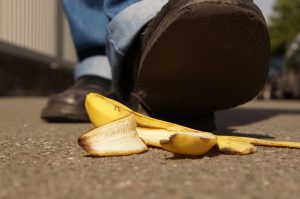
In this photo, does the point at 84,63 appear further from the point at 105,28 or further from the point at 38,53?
the point at 38,53

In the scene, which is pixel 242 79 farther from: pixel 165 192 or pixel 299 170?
pixel 165 192

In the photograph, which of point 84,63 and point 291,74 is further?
point 291,74

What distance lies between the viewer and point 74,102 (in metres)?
1.79

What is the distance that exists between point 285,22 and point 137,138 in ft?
55.5

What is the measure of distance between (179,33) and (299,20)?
16740 mm

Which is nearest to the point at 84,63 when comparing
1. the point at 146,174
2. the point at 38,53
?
the point at 146,174

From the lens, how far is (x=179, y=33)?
1.10m

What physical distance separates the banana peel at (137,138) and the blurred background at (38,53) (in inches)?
188

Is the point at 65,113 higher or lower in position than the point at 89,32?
lower

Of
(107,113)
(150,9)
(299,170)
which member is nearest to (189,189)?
(299,170)

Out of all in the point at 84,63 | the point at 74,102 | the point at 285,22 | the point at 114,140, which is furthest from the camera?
the point at 285,22

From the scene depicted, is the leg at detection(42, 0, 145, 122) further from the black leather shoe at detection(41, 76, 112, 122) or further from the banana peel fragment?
the banana peel fragment

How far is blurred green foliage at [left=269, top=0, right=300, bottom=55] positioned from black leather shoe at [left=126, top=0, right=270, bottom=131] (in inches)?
636

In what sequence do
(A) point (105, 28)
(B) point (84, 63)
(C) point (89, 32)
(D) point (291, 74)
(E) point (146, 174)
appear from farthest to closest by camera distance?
(D) point (291, 74) → (B) point (84, 63) → (C) point (89, 32) → (A) point (105, 28) → (E) point (146, 174)
